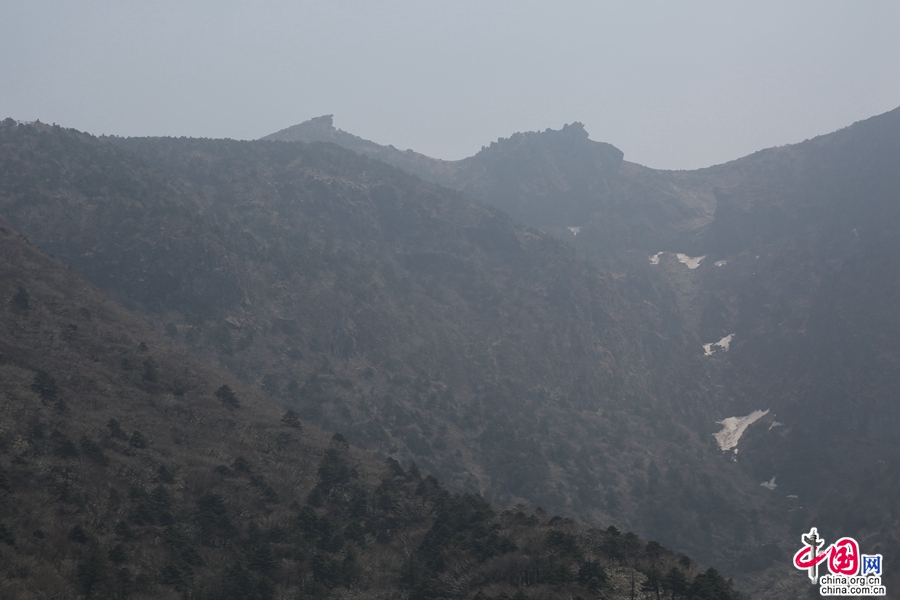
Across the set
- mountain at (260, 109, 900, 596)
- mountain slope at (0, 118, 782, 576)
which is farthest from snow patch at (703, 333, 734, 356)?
mountain slope at (0, 118, 782, 576)

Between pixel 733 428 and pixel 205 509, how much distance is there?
120331 mm

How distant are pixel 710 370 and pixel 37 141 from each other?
160 meters

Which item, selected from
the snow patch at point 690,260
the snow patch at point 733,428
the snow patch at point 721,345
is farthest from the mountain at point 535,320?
the snow patch at point 733,428

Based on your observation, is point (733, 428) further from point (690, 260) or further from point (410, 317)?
→ point (410, 317)

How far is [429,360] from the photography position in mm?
124375

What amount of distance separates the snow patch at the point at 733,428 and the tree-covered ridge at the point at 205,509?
9100 cm

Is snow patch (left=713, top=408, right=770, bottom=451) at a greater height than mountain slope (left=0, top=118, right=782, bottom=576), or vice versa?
mountain slope (left=0, top=118, right=782, bottom=576)

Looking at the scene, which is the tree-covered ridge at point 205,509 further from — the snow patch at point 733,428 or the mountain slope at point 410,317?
the snow patch at point 733,428

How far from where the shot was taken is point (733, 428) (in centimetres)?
13038

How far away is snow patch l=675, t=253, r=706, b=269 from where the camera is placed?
586 feet

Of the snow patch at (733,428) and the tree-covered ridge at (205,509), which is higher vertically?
the tree-covered ridge at (205,509)

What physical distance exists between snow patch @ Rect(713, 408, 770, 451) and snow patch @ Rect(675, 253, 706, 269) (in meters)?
59.4

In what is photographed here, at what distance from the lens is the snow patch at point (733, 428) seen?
126 metres

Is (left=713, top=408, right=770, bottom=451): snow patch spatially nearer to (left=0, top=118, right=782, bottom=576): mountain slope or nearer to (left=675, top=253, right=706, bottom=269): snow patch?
(left=0, top=118, right=782, bottom=576): mountain slope
